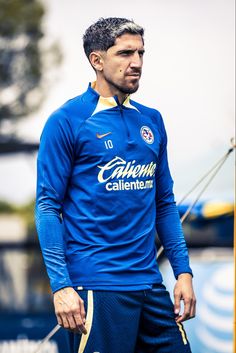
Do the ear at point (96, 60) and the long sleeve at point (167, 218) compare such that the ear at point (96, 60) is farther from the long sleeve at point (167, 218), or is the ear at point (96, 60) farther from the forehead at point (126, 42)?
the long sleeve at point (167, 218)

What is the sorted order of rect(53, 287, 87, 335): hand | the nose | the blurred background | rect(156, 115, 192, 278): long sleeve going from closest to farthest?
rect(53, 287, 87, 335): hand < the nose < rect(156, 115, 192, 278): long sleeve < the blurred background

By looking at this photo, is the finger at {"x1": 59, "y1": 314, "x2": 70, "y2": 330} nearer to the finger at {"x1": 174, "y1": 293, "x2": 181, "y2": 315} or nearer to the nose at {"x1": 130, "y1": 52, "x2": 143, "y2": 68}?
the finger at {"x1": 174, "y1": 293, "x2": 181, "y2": 315}

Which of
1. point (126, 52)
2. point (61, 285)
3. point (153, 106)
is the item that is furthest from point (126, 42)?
point (153, 106)

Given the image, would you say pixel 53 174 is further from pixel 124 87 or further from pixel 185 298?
pixel 185 298

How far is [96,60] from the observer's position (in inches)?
119

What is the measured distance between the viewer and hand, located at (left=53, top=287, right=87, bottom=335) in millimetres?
2797

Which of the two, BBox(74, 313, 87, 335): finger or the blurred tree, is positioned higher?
the blurred tree

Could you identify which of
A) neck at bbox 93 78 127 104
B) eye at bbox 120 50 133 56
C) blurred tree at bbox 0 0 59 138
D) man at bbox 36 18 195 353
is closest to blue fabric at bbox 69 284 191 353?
man at bbox 36 18 195 353

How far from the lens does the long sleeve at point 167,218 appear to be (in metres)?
3.08

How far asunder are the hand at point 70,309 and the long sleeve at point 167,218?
372 mm

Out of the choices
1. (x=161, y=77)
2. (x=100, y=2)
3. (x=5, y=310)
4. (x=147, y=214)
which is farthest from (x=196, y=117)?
(x=147, y=214)

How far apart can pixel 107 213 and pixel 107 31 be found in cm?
50

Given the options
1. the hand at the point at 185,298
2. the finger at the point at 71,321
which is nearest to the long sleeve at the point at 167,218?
the hand at the point at 185,298

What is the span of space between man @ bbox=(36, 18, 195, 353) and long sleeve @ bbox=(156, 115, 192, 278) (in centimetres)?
8
